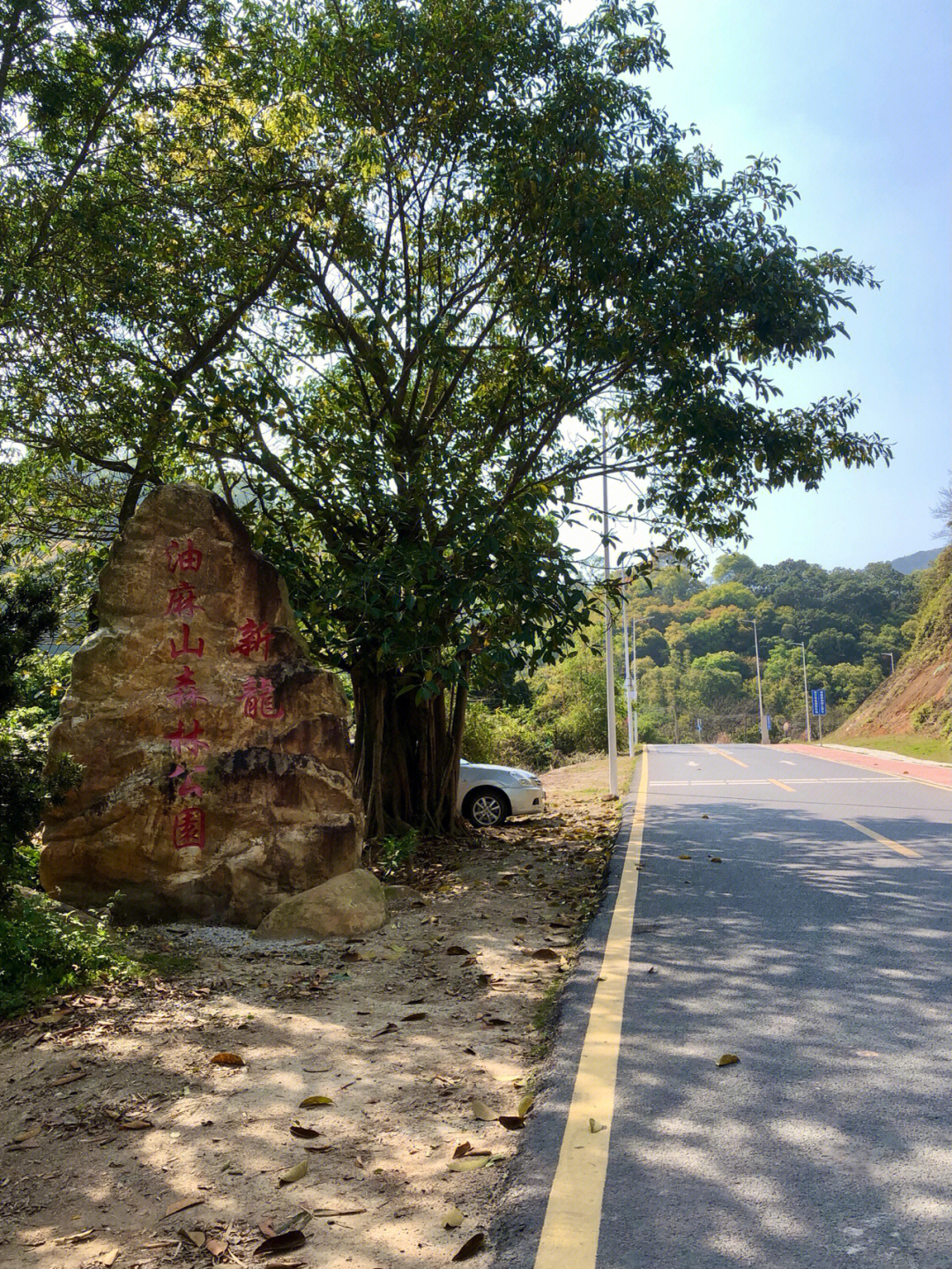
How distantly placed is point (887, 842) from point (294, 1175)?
28.3 feet

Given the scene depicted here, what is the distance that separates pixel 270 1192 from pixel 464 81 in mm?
9741

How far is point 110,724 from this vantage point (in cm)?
686

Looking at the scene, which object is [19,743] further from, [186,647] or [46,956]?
[186,647]

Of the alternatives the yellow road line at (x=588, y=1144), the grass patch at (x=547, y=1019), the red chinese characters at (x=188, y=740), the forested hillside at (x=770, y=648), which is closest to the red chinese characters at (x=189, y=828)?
the red chinese characters at (x=188, y=740)

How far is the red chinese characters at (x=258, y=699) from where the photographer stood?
285 inches

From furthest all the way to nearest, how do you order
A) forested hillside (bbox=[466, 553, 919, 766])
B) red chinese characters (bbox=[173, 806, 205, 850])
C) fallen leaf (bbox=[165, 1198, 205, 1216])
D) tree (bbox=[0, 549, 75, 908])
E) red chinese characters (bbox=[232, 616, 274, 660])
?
forested hillside (bbox=[466, 553, 919, 766]) < red chinese characters (bbox=[232, 616, 274, 660]) < red chinese characters (bbox=[173, 806, 205, 850]) < tree (bbox=[0, 549, 75, 908]) < fallen leaf (bbox=[165, 1198, 205, 1216])

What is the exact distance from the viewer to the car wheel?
1338 centimetres

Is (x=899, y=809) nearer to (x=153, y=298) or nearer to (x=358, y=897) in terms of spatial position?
(x=358, y=897)

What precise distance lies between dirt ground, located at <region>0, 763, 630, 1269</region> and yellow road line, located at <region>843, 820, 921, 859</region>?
427 cm

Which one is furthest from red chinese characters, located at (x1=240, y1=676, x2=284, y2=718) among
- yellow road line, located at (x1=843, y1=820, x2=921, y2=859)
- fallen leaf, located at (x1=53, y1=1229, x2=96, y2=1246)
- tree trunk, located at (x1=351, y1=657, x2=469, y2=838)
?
yellow road line, located at (x1=843, y1=820, x2=921, y2=859)

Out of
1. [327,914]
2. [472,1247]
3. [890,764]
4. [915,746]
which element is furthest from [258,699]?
[915,746]

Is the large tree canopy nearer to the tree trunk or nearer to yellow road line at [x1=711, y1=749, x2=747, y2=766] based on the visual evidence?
the tree trunk

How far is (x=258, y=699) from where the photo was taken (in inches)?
287

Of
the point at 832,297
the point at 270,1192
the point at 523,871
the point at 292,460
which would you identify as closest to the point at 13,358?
the point at 292,460
